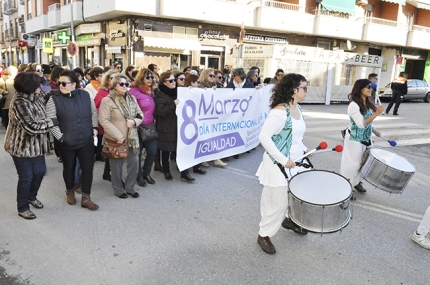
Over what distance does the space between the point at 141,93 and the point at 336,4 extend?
25.0 meters

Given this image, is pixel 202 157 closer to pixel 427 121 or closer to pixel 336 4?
pixel 427 121

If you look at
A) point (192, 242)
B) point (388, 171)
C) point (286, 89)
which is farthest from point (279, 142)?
point (388, 171)

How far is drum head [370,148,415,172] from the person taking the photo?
14.2 feet

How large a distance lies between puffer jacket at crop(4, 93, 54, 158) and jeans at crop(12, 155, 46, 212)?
0.37ft

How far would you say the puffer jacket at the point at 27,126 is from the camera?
391cm

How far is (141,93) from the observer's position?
5238 mm

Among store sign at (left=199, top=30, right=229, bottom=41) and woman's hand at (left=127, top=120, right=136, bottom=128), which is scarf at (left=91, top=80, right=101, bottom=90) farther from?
store sign at (left=199, top=30, right=229, bottom=41)

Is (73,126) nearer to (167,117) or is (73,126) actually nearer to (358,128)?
(167,117)

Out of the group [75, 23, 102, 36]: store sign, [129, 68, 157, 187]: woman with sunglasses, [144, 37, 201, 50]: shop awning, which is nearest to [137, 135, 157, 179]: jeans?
[129, 68, 157, 187]: woman with sunglasses

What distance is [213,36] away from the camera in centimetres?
2230

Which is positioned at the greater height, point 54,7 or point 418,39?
point 54,7

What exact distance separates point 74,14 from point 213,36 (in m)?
9.23

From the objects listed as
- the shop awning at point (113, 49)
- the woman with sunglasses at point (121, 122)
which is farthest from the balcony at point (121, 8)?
the woman with sunglasses at point (121, 122)

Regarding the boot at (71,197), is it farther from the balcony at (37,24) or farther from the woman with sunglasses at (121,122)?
the balcony at (37,24)
